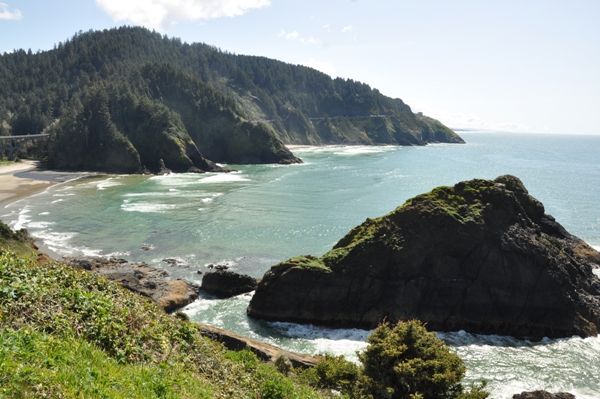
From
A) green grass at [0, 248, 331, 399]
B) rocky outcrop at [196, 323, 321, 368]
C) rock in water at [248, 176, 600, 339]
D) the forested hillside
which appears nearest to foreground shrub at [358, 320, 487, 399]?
green grass at [0, 248, 331, 399]

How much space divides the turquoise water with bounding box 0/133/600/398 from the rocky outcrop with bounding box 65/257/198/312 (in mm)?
1231

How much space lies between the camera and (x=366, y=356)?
17.4 m

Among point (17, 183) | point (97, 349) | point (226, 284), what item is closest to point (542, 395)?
point (97, 349)

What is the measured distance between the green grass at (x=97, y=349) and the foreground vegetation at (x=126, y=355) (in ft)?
0.07

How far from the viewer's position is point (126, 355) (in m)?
10.1

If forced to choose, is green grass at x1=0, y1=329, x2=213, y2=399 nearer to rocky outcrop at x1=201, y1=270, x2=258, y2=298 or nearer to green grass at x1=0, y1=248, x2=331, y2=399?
green grass at x1=0, y1=248, x2=331, y2=399

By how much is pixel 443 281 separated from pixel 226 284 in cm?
1637

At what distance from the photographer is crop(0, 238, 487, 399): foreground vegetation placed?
7.48 metres

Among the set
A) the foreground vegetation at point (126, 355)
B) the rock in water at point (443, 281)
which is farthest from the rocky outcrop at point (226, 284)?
the foreground vegetation at point (126, 355)

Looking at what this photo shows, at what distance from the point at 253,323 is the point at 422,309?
11.7 m

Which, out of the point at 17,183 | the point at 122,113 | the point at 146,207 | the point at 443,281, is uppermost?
the point at 122,113

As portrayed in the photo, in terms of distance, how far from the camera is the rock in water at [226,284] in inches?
1325

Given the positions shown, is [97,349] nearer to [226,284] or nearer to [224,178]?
[226,284]

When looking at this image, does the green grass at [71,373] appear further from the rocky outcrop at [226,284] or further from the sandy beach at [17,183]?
the sandy beach at [17,183]
